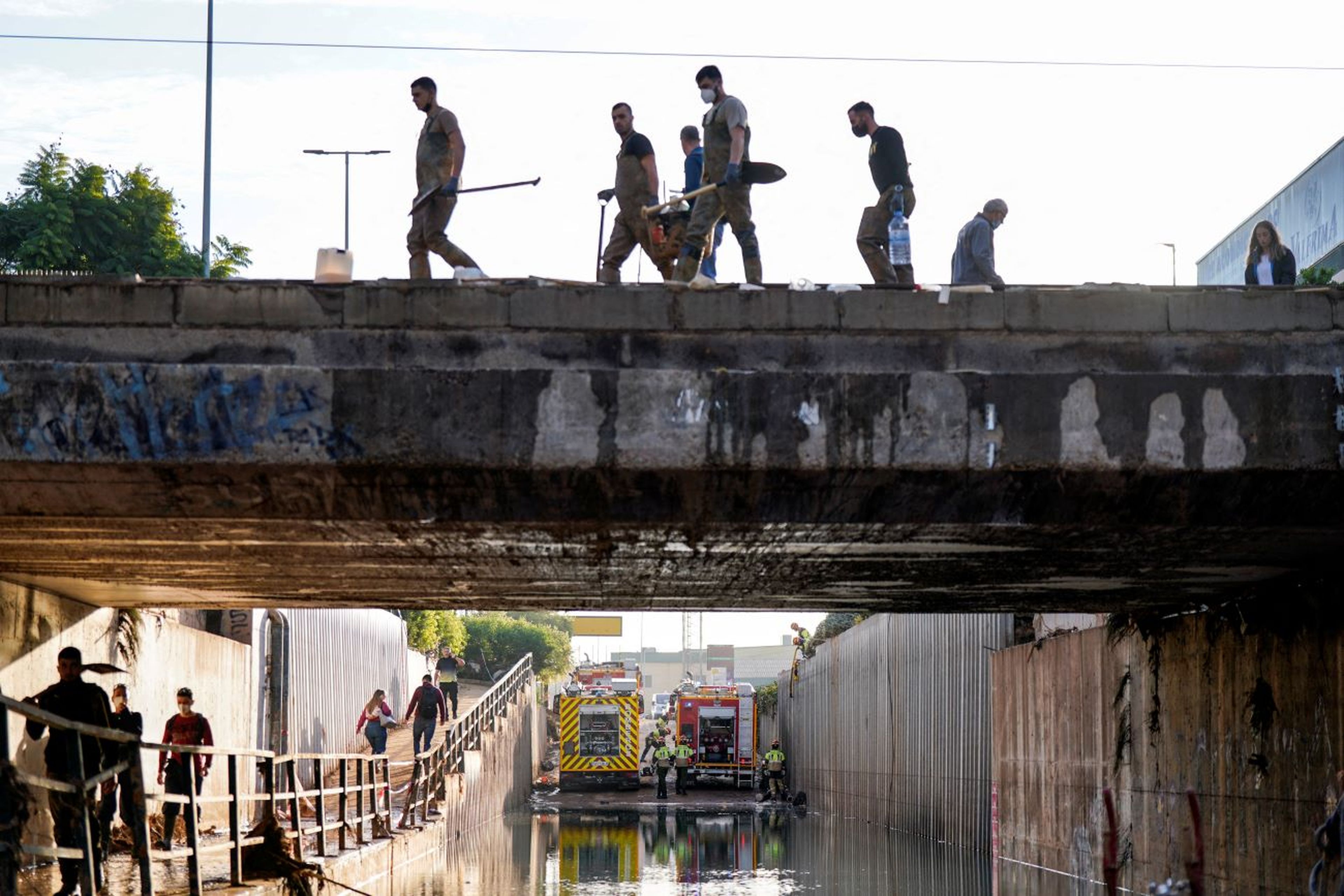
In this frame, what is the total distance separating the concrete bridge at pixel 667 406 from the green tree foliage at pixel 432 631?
46463 mm

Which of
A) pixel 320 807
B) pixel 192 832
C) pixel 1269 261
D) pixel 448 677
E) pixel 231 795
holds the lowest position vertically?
pixel 320 807

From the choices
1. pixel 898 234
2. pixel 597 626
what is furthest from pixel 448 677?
pixel 597 626

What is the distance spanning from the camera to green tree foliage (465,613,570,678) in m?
107

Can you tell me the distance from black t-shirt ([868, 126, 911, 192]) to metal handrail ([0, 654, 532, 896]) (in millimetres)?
7045

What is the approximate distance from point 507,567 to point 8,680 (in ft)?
15.7

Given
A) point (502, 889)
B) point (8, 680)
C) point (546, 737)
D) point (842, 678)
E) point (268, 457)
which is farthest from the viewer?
point (546, 737)

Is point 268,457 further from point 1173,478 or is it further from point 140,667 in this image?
point 140,667

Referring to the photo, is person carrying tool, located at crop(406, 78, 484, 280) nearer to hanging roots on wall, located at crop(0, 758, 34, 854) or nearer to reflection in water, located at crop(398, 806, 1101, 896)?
hanging roots on wall, located at crop(0, 758, 34, 854)

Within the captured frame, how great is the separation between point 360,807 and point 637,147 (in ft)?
35.7

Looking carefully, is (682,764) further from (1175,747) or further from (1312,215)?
(1175,747)

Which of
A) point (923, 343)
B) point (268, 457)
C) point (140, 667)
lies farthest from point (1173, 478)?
point (140, 667)

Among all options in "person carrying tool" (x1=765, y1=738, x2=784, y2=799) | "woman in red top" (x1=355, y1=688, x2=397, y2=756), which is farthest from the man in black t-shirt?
"person carrying tool" (x1=765, y1=738, x2=784, y2=799)

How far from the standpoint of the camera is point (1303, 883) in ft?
48.6

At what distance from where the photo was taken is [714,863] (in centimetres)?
2466
